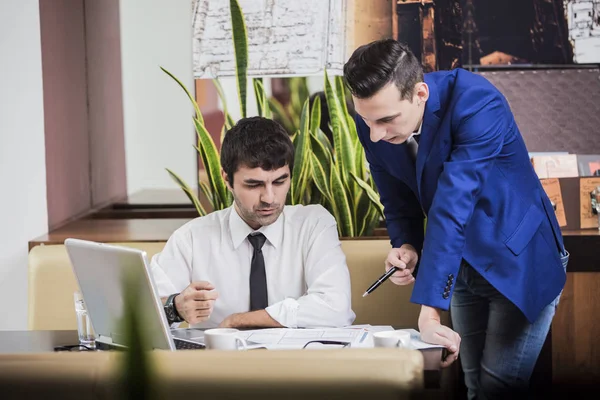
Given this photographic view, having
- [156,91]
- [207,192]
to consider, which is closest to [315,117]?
[207,192]

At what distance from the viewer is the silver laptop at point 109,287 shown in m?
1.60

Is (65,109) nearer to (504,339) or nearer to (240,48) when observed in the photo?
(240,48)

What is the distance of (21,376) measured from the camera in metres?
0.67

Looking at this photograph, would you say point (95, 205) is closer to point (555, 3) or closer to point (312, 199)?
point (312, 199)

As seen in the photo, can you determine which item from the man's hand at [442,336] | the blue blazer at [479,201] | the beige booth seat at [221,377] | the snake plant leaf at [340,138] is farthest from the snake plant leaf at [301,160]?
the beige booth seat at [221,377]

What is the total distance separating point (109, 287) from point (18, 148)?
161 centimetres

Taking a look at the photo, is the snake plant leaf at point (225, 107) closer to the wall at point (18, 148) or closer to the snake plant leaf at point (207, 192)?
the snake plant leaf at point (207, 192)

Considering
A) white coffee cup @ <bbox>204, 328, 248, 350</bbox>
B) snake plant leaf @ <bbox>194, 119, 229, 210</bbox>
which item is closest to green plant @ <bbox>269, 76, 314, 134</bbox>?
snake plant leaf @ <bbox>194, 119, 229, 210</bbox>

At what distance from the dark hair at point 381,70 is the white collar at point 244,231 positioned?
2.43 ft

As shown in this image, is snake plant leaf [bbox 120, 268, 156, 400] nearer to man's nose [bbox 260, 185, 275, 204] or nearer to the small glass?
the small glass

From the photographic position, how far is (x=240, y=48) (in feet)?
10.3

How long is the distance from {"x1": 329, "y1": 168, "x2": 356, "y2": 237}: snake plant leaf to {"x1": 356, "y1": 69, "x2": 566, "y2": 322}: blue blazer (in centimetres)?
88

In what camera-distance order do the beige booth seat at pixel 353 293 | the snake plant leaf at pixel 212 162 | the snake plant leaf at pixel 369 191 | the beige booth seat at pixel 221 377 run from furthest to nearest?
the snake plant leaf at pixel 212 162
the snake plant leaf at pixel 369 191
the beige booth seat at pixel 353 293
the beige booth seat at pixel 221 377

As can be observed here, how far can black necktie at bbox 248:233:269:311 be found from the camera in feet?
8.08
